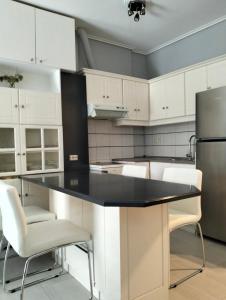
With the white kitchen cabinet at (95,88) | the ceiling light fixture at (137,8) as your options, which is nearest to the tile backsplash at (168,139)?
the white kitchen cabinet at (95,88)

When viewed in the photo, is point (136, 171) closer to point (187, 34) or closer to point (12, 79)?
point (12, 79)

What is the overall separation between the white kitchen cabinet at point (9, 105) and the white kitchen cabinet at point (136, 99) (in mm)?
1644

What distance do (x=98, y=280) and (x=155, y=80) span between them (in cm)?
304

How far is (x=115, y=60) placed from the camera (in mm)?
3994

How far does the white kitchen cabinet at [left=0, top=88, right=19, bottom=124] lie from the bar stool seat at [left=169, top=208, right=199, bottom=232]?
6.10ft

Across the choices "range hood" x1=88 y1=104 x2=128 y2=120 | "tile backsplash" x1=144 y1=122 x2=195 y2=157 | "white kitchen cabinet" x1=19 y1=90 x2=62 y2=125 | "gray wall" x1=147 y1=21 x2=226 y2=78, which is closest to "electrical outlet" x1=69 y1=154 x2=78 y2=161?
"white kitchen cabinet" x1=19 y1=90 x2=62 y2=125

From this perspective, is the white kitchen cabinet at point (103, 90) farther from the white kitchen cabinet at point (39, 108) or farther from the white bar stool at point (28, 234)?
the white bar stool at point (28, 234)

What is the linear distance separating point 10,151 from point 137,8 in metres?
2.13

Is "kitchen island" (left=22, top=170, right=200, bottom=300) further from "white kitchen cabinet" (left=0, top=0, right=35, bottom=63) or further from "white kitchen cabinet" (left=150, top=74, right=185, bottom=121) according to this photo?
"white kitchen cabinet" (left=150, top=74, right=185, bottom=121)

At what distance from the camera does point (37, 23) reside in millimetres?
2781

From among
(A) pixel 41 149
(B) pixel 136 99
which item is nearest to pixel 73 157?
(A) pixel 41 149

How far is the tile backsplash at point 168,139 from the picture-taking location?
3770 millimetres

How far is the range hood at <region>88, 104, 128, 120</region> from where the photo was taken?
10.9 ft

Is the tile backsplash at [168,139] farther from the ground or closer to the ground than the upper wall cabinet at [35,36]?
closer to the ground
